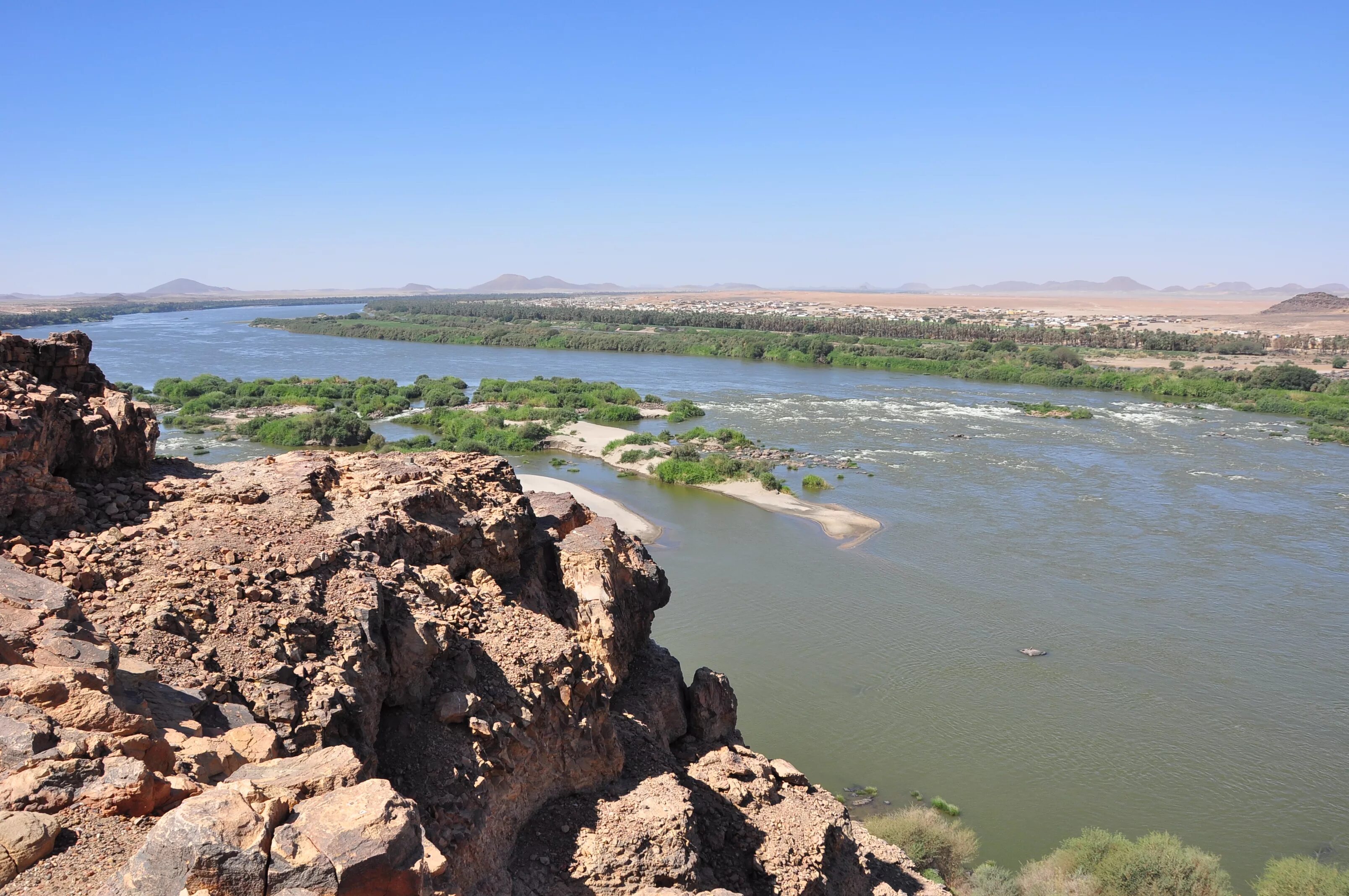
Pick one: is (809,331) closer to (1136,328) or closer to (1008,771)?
(1136,328)

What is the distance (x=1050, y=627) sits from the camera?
26.4 meters

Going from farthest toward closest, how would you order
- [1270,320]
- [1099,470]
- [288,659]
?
[1270,320] < [1099,470] < [288,659]

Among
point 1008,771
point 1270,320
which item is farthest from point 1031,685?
point 1270,320

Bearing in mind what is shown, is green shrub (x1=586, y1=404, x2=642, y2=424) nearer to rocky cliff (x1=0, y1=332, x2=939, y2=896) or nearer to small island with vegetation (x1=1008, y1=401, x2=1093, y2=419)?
small island with vegetation (x1=1008, y1=401, x2=1093, y2=419)

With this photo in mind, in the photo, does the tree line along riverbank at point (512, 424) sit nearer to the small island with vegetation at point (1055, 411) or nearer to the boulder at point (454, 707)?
the small island with vegetation at point (1055, 411)

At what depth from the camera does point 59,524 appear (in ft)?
27.5

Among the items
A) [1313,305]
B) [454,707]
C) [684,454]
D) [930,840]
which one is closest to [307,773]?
[454,707]

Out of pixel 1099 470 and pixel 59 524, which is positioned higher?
pixel 59 524

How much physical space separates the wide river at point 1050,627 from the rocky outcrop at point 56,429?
14.5 m

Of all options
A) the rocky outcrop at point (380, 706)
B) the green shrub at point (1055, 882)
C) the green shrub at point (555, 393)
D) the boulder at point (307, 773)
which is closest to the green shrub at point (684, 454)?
the green shrub at point (555, 393)

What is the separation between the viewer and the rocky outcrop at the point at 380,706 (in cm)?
538

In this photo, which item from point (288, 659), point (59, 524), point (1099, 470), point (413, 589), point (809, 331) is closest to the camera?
point (288, 659)

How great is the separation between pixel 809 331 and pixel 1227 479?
265 ft

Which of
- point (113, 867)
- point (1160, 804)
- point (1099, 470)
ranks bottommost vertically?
point (1160, 804)
